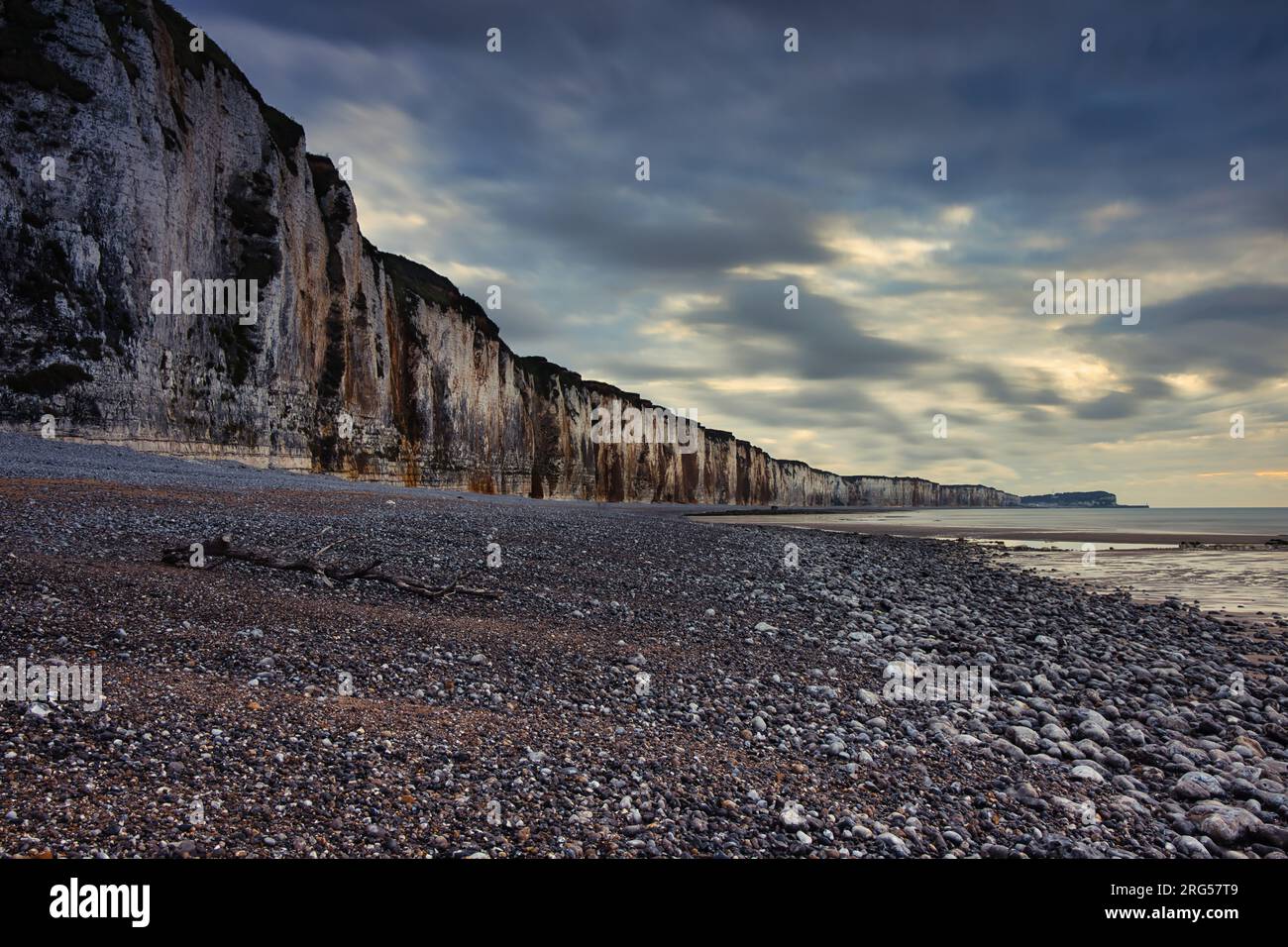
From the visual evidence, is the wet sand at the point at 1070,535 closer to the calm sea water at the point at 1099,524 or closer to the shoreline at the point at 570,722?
the calm sea water at the point at 1099,524

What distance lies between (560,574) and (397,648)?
5052 millimetres

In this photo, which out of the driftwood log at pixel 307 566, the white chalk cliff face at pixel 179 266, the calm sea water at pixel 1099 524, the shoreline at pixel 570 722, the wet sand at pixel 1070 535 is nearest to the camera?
the shoreline at pixel 570 722

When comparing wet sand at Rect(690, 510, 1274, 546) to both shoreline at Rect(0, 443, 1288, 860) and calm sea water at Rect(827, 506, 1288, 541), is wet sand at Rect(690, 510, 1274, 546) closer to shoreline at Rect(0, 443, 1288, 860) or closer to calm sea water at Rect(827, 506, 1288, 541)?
calm sea water at Rect(827, 506, 1288, 541)

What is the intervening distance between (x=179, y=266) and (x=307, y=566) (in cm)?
2861

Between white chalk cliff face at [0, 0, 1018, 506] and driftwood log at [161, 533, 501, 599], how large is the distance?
74.3 feet

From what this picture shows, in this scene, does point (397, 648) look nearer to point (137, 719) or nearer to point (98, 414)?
point (137, 719)

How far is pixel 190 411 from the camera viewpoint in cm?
2920

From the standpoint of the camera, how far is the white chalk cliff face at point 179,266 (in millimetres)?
24438

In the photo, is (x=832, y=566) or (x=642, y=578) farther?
(x=832, y=566)

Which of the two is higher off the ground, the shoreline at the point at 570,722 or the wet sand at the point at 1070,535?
the shoreline at the point at 570,722

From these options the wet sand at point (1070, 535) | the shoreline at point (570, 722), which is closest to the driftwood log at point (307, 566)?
the shoreline at point (570, 722)

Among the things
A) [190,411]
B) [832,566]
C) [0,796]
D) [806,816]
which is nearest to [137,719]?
[0,796]

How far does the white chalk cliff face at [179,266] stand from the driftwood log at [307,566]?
2265 cm

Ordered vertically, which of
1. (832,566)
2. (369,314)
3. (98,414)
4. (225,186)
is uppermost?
(225,186)
